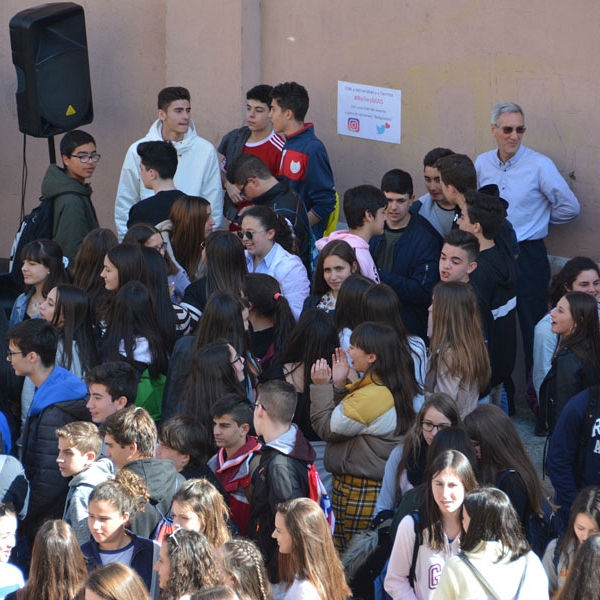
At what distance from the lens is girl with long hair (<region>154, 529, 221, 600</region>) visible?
3785 mm

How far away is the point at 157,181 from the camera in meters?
7.65

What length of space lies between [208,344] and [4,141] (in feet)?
22.1

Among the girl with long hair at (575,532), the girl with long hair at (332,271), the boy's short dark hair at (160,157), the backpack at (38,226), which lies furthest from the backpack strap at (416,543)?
the backpack at (38,226)

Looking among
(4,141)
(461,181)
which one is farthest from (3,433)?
(4,141)

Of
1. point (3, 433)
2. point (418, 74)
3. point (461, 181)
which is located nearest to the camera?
point (3, 433)

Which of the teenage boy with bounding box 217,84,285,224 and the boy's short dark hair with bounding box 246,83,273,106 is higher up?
the boy's short dark hair with bounding box 246,83,273,106

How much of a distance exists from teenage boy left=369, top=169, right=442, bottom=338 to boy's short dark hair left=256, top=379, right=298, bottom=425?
2278 mm

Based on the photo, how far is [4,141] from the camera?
11.6 meters

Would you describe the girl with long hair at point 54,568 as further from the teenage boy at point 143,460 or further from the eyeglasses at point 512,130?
the eyeglasses at point 512,130

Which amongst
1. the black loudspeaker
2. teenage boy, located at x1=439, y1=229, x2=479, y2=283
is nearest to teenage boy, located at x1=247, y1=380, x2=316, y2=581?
teenage boy, located at x1=439, y1=229, x2=479, y2=283

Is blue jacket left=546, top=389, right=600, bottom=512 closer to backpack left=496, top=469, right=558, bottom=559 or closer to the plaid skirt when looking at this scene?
backpack left=496, top=469, right=558, bottom=559

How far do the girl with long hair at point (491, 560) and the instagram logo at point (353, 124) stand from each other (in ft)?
17.2

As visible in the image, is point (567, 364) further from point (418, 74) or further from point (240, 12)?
point (240, 12)

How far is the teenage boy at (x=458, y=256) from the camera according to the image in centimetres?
644
